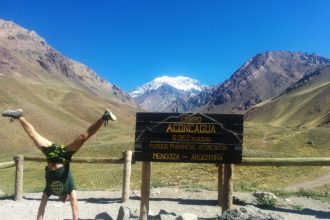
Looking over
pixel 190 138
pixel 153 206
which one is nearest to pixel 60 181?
pixel 190 138

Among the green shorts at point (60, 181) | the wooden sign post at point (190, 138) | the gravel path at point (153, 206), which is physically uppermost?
the wooden sign post at point (190, 138)

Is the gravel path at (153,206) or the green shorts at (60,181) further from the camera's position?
the gravel path at (153,206)

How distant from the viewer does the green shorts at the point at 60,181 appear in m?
10.2

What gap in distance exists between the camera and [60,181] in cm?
1025

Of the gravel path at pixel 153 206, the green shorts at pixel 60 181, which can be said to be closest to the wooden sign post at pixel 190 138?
the gravel path at pixel 153 206

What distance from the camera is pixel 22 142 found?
9862 cm

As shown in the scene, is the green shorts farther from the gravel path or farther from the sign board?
the gravel path

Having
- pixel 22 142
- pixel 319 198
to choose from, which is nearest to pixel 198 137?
pixel 319 198

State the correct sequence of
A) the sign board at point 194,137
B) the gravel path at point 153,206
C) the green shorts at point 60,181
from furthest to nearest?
the gravel path at point 153,206 < the sign board at point 194,137 < the green shorts at point 60,181

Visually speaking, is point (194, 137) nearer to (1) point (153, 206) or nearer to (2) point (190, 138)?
(2) point (190, 138)

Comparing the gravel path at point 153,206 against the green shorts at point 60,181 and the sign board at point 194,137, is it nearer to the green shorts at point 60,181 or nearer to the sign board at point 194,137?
the sign board at point 194,137

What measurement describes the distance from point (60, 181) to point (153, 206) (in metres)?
6.47

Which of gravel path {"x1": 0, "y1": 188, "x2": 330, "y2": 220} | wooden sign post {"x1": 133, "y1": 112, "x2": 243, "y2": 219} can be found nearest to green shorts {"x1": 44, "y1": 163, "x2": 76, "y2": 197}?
wooden sign post {"x1": 133, "y1": 112, "x2": 243, "y2": 219}

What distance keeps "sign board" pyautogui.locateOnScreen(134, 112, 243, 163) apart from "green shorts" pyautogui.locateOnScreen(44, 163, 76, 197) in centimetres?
366
